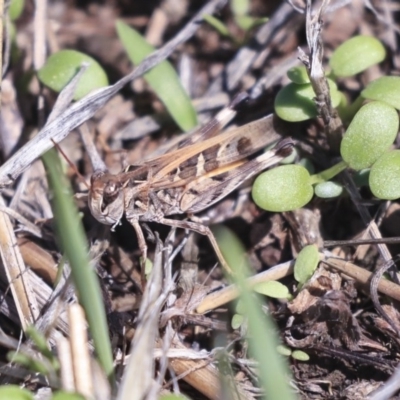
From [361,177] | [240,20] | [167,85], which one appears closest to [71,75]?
[167,85]

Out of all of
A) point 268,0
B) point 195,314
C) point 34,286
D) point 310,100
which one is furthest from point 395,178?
point 268,0

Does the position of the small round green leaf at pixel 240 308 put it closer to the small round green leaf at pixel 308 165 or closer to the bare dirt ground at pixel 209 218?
the bare dirt ground at pixel 209 218

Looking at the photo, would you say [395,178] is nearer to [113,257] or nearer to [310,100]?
[310,100]

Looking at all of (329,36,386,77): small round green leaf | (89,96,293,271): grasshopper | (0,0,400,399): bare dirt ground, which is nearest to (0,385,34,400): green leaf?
(0,0,400,399): bare dirt ground

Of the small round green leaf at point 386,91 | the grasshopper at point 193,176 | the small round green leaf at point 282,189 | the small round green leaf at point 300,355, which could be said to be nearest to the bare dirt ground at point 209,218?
the small round green leaf at point 300,355

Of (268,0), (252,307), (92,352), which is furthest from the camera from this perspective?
(268,0)

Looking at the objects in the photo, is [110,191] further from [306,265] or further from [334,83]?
[334,83]

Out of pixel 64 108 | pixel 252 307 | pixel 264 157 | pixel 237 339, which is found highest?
pixel 64 108
